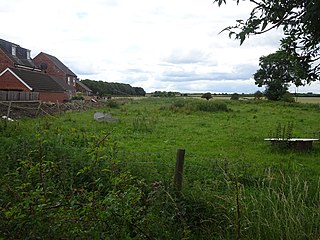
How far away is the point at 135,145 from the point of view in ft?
42.7

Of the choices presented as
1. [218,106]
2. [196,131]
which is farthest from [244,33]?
[218,106]

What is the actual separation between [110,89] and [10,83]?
200 feet

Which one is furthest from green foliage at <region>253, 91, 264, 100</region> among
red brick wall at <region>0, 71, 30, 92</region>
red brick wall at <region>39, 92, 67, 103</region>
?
red brick wall at <region>0, 71, 30, 92</region>

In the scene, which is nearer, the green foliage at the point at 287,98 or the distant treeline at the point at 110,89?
the green foliage at the point at 287,98

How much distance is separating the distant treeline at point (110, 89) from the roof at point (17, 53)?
1209 inches

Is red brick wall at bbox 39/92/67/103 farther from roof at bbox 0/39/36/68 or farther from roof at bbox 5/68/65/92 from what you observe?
roof at bbox 0/39/36/68

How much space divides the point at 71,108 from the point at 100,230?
31.1 m

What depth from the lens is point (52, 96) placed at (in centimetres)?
4369

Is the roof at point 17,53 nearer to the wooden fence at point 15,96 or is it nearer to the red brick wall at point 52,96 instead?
the red brick wall at point 52,96

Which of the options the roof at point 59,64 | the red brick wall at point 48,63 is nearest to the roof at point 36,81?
the red brick wall at point 48,63

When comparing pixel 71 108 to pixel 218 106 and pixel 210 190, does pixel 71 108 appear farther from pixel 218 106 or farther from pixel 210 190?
pixel 210 190

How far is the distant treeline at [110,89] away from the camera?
300 ft

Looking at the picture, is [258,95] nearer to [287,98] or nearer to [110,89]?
[287,98]

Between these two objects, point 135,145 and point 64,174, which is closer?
point 64,174
